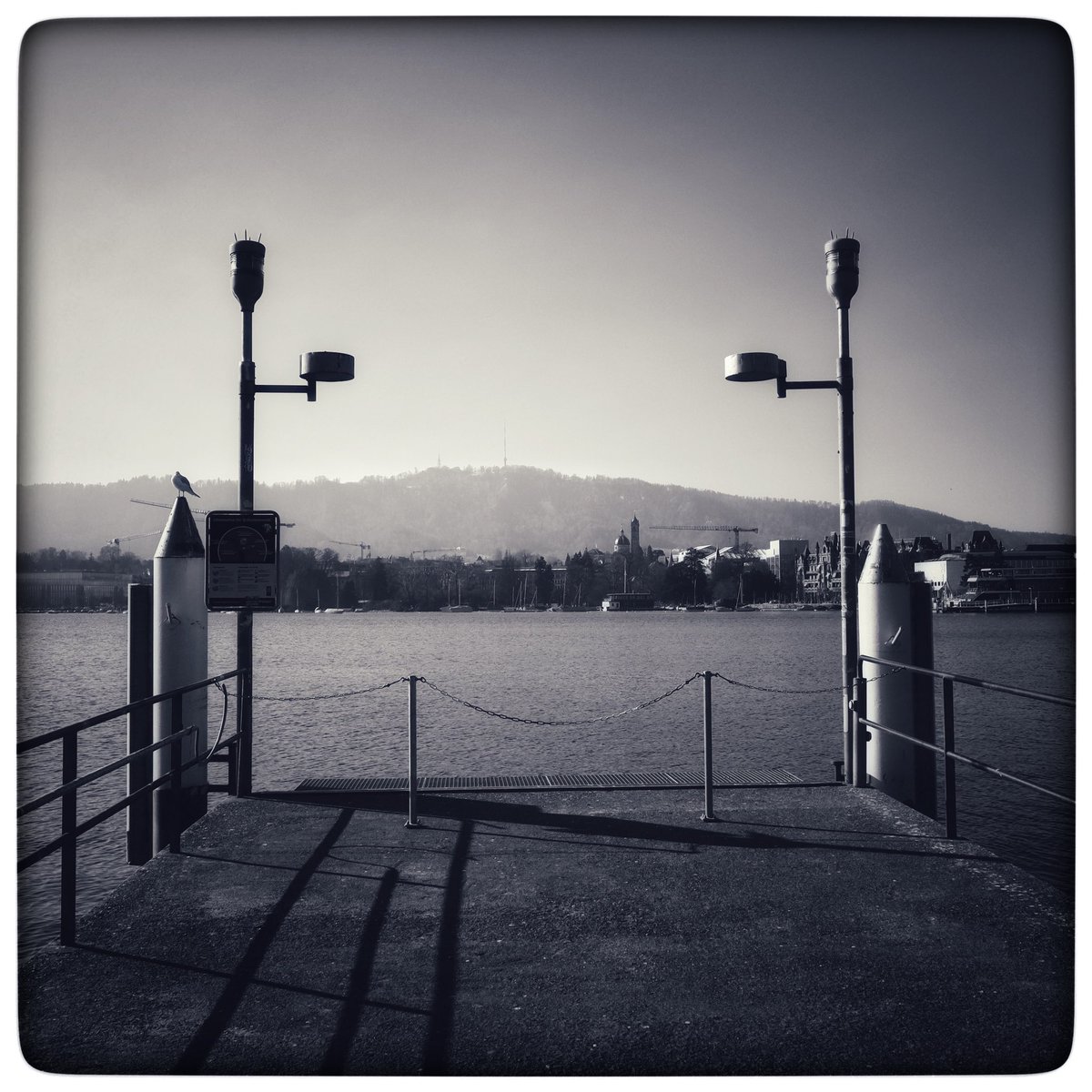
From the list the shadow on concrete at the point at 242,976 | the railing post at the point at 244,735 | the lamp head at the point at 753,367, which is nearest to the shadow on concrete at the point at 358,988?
the shadow on concrete at the point at 242,976

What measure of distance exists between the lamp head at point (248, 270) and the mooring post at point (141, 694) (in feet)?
8.59

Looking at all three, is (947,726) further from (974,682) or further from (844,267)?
(844,267)

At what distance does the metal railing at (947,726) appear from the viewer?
526 centimetres

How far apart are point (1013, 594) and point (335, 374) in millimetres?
139894

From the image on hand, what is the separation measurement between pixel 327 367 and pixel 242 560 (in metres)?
1.83

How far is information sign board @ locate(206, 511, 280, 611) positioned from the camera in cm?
725

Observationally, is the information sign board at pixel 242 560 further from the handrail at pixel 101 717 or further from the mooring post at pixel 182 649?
the handrail at pixel 101 717

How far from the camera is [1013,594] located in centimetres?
13088

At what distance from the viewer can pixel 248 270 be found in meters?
8.08

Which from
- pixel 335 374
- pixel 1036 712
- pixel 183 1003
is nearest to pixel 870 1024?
pixel 183 1003

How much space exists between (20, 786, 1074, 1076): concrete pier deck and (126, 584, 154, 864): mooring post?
853 millimetres

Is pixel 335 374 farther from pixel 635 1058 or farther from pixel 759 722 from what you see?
pixel 759 722

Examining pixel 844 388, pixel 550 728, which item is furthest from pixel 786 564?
pixel 844 388

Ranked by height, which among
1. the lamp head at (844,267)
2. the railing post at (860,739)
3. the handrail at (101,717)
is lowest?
the railing post at (860,739)
